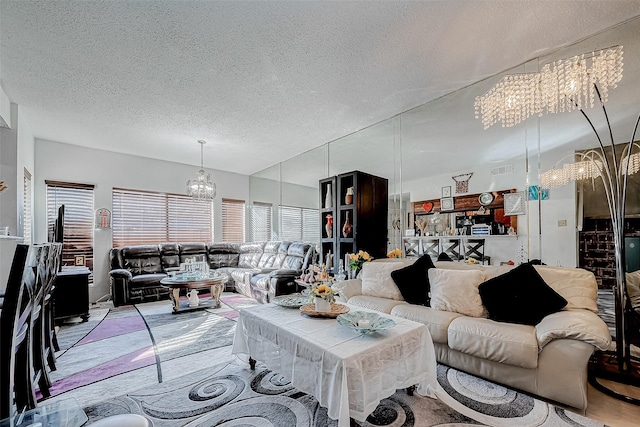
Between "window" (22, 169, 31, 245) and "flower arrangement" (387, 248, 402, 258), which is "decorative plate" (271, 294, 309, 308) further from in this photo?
"window" (22, 169, 31, 245)

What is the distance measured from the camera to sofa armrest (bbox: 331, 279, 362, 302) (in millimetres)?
3229

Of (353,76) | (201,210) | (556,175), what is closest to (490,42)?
(353,76)

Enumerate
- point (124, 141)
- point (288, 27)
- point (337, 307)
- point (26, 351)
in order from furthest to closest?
1. point (124, 141)
2. point (337, 307)
3. point (288, 27)
4. point (26, 351)

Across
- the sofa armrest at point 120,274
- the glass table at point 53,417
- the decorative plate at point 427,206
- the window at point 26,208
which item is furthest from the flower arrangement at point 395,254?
the window at point 26,208

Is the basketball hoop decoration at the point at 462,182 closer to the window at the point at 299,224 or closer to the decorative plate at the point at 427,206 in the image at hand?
the decorative plate at the point at 427,206

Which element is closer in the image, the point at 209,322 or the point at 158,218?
the point at 209,322

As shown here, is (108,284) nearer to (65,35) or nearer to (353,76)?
(65,35)

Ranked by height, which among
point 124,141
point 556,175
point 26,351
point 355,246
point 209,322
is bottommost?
point 209,322

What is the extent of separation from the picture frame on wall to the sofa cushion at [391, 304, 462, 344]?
1383 mm

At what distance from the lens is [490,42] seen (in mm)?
2232

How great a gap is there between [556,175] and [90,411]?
4.30 m

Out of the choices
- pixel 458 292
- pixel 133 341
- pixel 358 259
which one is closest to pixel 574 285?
pixel 458 292

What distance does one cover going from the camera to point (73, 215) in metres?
4.89

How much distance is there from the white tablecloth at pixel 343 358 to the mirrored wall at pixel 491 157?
5.91ft
